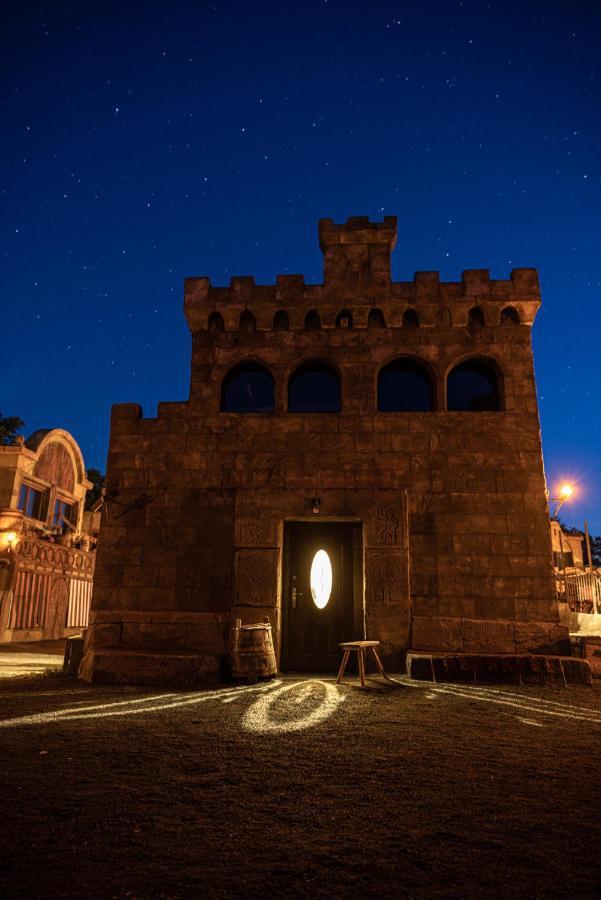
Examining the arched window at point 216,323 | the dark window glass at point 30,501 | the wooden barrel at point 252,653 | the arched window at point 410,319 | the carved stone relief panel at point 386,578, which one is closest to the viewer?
the wooden barrel at point 252,653

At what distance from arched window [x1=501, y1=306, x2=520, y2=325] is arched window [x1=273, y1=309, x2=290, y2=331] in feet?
12.5

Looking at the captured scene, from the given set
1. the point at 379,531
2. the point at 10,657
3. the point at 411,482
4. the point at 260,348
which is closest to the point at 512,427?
the point at 411,482

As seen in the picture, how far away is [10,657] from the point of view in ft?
38.3

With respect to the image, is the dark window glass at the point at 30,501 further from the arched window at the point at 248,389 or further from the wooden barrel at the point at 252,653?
the wooden barrel at the point at 252,653

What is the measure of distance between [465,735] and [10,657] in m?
10.6

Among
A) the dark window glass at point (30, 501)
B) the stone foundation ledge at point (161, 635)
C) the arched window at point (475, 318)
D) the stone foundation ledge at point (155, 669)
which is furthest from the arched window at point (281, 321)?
the dark window glass at point (30, 501)

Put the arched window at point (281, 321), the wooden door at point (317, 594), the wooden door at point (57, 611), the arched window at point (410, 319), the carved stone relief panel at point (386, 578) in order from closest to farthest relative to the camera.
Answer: the carved stone relief panel at point (386, 578)
the wooden door at point (317, 594)
the arched window at point (410, 319)
the arched window at point (281, 321)
the wooden door at point (57, 611)

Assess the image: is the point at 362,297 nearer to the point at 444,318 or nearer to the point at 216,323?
the point at 444,318

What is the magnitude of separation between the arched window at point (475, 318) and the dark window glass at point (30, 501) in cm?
1398

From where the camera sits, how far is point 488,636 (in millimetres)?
8172

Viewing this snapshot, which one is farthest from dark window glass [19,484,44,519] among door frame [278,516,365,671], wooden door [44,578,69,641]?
door frame [278,516,365,671]

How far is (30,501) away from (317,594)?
40.7 feet

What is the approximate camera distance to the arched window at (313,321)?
385 inches

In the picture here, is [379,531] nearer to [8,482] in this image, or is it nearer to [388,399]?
[388,399]
